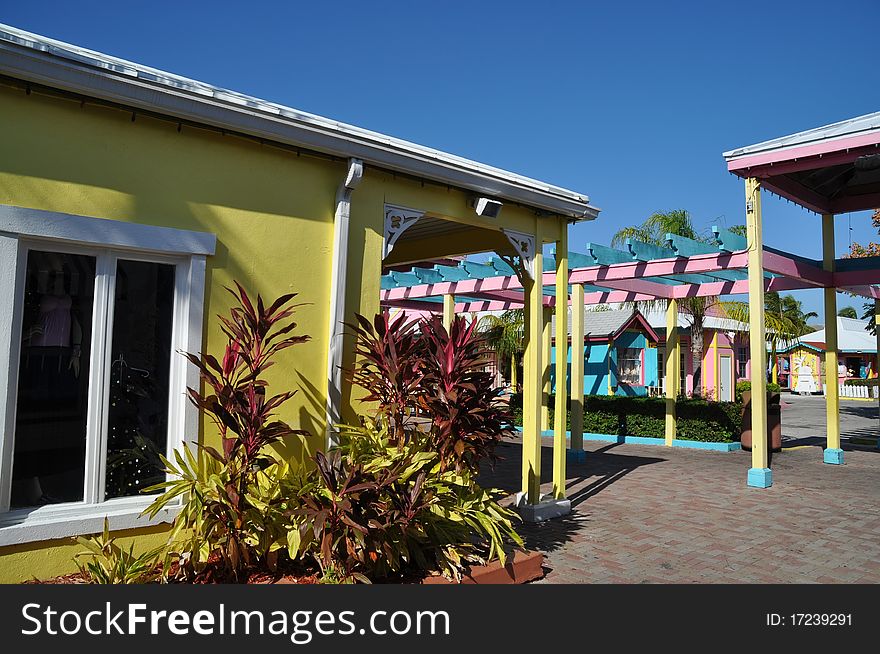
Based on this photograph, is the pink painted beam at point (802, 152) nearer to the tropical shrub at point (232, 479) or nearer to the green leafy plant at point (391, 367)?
the green leafy plant at point (391, 367)

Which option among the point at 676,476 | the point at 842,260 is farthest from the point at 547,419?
the point at 842,260

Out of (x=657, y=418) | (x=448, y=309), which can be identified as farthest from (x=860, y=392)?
(x=448, y=309)

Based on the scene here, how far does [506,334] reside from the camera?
2152cm

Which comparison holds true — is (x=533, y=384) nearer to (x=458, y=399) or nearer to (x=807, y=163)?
(x=458, y=399)

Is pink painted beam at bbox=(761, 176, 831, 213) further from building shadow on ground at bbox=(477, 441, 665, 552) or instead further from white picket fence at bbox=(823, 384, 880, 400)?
white picket fence at bbox=(823, 384, 880, 400)

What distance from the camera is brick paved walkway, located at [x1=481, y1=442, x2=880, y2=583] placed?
5.28 m

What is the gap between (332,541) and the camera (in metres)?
3.99

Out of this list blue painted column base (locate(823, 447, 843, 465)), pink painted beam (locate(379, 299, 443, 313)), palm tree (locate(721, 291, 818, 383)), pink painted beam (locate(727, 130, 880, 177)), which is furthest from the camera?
palm tree (locate(721, 291, 818, 383))

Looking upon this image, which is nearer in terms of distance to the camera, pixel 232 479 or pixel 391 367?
pixel 232 479

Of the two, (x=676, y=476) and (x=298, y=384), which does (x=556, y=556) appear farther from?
(x=676, y=476)

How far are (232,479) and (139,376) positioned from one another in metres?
0.99

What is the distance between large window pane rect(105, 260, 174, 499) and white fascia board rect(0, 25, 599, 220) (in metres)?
1.07

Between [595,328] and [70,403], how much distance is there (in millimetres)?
19496

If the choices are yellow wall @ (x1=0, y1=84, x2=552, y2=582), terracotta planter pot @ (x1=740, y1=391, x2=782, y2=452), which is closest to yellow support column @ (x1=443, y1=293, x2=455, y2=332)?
terracotta planter pot @ (x1=740, y1=391, x2=782, y2=452)
